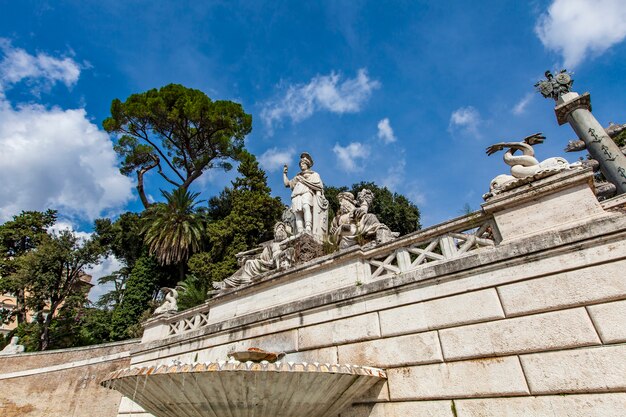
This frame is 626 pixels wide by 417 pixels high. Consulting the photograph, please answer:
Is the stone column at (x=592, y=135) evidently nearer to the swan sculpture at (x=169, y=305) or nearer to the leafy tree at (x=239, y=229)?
the leafy tree at (x=239, y=229)

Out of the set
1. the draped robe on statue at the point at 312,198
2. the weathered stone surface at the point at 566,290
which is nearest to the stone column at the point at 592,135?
the draped robe on statue at the point at 312,198

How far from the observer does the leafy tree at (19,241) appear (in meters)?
22.4

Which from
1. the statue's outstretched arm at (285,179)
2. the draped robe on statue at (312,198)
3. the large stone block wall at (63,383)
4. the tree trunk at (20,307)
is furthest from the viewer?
the tree trunk at (20,307)

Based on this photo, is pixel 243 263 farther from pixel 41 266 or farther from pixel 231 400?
pixel 41 266

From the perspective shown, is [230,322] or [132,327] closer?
[230,322]

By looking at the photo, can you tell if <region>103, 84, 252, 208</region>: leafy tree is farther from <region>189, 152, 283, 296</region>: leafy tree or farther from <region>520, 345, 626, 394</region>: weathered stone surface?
<region>520, 345, 626, 394</region>: weathered stone surface

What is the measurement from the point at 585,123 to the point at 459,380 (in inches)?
723

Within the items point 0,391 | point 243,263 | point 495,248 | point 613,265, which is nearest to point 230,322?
point 243,263

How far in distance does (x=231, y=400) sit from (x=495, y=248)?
146 inches

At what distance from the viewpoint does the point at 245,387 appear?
3756 millimetres

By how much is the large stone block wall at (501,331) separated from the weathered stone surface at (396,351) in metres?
0.01

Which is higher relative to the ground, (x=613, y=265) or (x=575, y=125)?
(x=575, y=125)

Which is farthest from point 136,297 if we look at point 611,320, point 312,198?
point 611,320

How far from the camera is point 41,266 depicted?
2120cm
